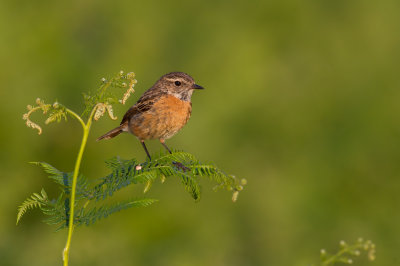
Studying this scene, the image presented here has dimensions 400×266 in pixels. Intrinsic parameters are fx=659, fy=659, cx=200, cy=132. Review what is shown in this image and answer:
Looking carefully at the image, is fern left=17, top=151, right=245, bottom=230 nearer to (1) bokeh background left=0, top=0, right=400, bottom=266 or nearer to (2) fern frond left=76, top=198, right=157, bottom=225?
(2) fern frond left=76, top=198, right=157, bottom=225

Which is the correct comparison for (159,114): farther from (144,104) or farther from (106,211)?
(106,211)

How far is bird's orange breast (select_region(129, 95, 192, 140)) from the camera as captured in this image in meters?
6.21

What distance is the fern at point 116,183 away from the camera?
10.3 ft

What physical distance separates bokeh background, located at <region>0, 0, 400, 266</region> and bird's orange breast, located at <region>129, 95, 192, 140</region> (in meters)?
1.49

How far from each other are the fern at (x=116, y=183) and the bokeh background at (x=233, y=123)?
3298 mm

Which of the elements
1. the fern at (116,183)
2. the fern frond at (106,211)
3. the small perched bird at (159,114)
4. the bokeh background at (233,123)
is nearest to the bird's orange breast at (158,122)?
the small perched bird at (159,114)

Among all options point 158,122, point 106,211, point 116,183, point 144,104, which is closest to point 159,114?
point 158,122

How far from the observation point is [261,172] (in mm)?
9727

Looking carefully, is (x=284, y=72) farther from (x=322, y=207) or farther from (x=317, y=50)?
(x=322, y=207)

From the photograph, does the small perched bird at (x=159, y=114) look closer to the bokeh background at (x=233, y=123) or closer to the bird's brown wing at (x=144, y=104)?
the bird's brown wing at (x=144, y=104)

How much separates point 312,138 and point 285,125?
19.1 inches

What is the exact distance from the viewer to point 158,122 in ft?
20.4

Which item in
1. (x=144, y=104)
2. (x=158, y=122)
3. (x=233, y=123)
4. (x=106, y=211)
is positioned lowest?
(x=233, y=123)

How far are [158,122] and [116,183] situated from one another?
113 inches
